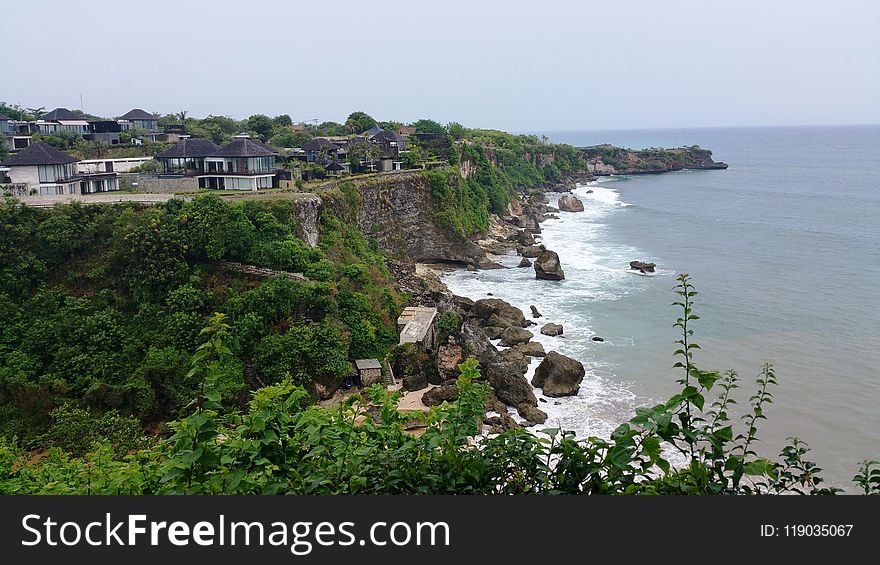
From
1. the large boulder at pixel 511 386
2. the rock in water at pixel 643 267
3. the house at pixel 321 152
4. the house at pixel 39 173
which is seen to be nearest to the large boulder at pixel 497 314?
the large boulder at pixel 511 386

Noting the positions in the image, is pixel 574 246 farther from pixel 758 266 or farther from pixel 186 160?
pixel 186 160

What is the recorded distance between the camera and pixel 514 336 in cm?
2942

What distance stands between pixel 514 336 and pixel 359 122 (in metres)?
46.9

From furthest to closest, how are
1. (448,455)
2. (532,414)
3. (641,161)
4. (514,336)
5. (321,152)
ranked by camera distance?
(641,161)
(321,152)
(514,336)
(532,414)
(448,455)

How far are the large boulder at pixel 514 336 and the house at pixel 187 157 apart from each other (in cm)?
1917

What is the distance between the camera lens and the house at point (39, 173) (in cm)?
3058

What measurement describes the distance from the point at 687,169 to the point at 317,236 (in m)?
105

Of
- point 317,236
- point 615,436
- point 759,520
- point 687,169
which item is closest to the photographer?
point 759,520

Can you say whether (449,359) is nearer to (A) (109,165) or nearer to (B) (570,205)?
(A) (109,165)

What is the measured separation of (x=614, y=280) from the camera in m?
41.4

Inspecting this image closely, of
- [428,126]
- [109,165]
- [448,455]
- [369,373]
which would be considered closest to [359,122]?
[428,126]

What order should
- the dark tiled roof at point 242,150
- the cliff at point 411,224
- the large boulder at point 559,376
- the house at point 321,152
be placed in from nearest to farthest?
the large boulder at point 559,376 → the dark tiled roof at point 242,150 → the cliff at point 411,224 → the house at point 321,152

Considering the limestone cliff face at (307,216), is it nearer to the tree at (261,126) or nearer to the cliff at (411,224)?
the cliff at (411,224)

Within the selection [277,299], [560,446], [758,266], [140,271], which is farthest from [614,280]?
[560,446]
